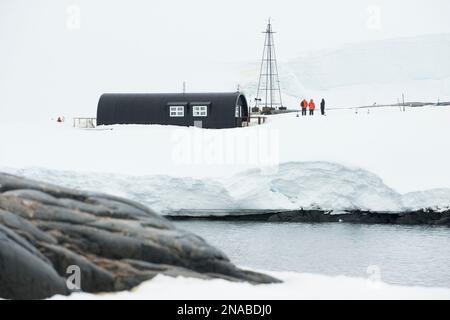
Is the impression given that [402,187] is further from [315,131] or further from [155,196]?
[155,196]

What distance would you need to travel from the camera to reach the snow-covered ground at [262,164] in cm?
4094

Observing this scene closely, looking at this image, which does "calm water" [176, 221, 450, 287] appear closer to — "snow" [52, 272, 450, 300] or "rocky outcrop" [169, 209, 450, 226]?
"rocky outcrop" [169, 209, 450, 226]

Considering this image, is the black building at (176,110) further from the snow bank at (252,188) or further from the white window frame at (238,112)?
the snow bank at (252,188)

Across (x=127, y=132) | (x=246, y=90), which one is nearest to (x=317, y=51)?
(x=246, y=90)

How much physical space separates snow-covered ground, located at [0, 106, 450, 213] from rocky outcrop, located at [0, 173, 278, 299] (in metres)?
23.8

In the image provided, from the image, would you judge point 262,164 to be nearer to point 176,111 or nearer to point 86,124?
point 176,111

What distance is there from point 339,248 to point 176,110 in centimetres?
2725

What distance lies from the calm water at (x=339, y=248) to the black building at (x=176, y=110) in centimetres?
1669

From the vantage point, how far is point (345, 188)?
41000mm

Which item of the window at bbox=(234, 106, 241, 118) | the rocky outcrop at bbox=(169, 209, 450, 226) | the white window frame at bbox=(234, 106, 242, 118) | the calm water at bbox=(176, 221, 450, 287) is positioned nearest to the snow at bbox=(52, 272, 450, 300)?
the calm water at bbox=(176, 221, 450, 287)

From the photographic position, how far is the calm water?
25.4 meters

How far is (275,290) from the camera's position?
56.3 ft

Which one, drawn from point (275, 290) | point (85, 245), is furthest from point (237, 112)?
point (85, 245)
